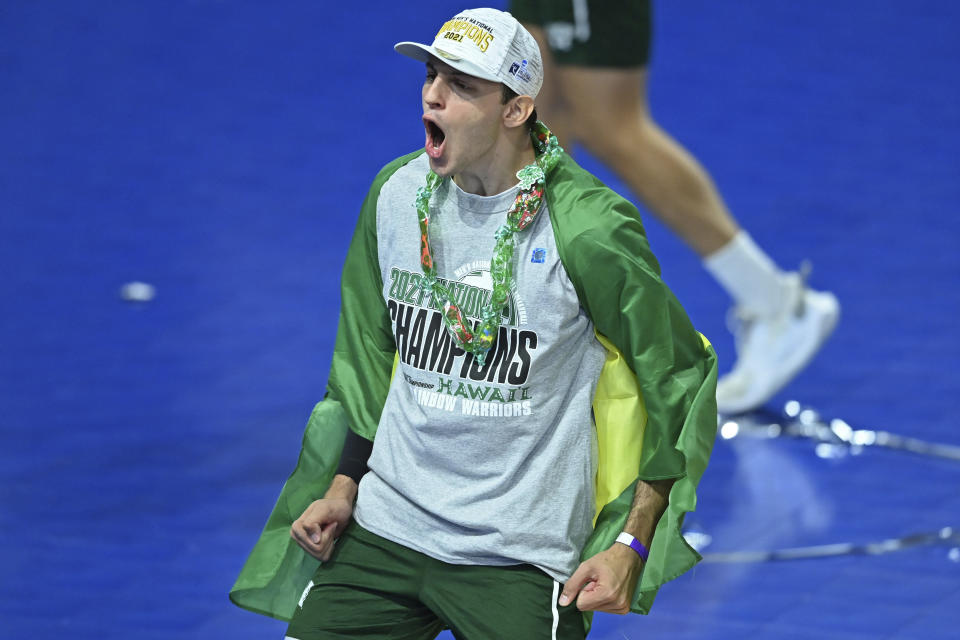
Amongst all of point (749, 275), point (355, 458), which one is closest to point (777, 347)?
point (749, 275)

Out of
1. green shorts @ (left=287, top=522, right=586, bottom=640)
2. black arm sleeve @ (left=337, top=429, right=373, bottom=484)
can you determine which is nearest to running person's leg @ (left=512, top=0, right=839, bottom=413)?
black arm sleeve @ (left=337, top=429, right=373, bottom=484)

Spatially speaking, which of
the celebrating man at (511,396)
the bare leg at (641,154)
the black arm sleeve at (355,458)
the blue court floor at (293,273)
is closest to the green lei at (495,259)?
the celebrating man at (511,396)

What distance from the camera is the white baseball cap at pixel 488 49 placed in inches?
113

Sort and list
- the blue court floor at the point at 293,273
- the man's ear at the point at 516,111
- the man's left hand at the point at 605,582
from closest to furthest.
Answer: the man's left hand at the point at 605,582 → the man's ear at the point at 516,111 → the blue court floor at the point at 293,273

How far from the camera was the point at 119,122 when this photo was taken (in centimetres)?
884

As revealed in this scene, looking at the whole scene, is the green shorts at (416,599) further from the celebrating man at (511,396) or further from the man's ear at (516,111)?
the man's ear at (516,111)

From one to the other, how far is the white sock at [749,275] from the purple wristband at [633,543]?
9.86 ft

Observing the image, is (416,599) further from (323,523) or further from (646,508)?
(646,508)

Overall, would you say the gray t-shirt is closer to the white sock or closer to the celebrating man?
the celebrating man

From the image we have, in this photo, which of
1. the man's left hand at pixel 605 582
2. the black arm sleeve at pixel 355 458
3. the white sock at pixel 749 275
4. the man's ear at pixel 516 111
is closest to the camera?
the man's left hand at pixel 605 582

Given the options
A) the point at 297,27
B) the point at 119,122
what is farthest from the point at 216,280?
the point at 297,27

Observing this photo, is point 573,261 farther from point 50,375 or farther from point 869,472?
point 50,375

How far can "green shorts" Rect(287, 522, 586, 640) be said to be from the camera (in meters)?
2.91

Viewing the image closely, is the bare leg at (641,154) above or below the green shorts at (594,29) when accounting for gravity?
below
